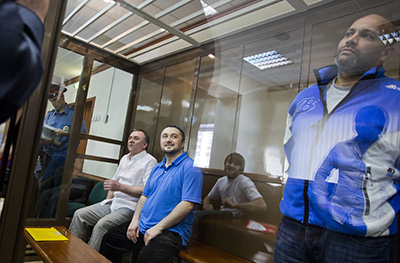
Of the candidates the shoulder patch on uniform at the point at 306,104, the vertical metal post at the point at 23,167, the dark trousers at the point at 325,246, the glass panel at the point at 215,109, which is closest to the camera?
the vertical metal post at the point at 23,167

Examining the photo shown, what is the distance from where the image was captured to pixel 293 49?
1.43m

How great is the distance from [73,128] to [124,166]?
0.97ft

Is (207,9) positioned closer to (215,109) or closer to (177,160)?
(215,109)

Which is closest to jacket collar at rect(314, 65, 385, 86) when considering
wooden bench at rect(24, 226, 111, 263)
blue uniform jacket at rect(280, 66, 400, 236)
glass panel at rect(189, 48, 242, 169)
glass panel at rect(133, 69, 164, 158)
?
blue uniform jacket at rect(280, 66, 400, 236)

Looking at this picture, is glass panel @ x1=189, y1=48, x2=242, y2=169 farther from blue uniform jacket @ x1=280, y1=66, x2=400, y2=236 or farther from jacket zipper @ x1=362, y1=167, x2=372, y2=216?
jacket zipper @ x1=362, y1=167, x2=372, y2=216

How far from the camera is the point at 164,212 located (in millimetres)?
1487

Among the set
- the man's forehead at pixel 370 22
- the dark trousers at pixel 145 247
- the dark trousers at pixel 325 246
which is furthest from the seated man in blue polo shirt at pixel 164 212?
the man's forehead at pixel 370 22

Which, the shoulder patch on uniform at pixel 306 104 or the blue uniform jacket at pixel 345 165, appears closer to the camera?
the blue uniform jacket at pixel 345 165

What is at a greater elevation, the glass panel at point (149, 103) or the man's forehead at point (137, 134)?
the glass panel at point (149, 103)

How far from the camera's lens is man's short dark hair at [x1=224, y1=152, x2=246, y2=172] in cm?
154

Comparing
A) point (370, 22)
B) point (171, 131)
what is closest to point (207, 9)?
point (171, 131)

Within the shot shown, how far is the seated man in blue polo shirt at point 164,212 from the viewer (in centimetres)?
146

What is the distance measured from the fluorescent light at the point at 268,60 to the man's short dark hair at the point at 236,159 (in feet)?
1.48

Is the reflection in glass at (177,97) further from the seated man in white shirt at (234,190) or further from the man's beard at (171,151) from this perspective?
the seated man in white shirt at (234,190)
